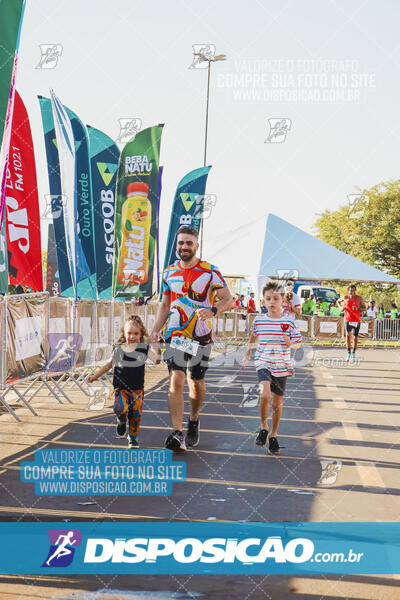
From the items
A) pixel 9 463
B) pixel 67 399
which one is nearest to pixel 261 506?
pixel 9 463

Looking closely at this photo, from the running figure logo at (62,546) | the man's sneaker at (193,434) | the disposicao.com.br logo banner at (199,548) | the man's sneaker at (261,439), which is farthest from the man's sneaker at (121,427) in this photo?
the running figure logo at (62,546)

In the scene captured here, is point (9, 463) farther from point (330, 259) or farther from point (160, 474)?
point (330, 259)

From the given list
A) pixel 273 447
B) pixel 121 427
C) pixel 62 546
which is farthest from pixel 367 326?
pixel 62 546

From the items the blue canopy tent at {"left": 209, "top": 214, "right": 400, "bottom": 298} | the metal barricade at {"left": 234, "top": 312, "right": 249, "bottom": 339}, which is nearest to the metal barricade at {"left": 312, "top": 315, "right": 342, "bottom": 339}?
the metal barricade at {"left": 234, "top": 312, "right": 249, "bottom": 339}

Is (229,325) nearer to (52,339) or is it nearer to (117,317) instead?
(117,317)

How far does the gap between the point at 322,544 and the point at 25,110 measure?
28.5ft

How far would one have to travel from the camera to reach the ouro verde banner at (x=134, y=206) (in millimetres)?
15781

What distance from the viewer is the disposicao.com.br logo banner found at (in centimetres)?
405

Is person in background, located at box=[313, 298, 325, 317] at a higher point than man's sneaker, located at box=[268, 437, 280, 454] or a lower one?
lower

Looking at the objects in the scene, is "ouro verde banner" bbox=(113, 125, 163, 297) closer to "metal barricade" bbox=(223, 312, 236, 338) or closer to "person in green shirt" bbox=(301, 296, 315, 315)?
"metal barricade" bbox=(223, 312, 236, 338)

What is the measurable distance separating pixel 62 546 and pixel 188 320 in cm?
345

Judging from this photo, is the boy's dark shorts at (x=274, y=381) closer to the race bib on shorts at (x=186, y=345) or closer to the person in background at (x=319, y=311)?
the race bib on shorts at (x=186, y=345)

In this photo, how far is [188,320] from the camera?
7.48 meters

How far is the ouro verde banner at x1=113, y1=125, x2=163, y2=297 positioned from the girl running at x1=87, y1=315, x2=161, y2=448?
7938 millimetres
